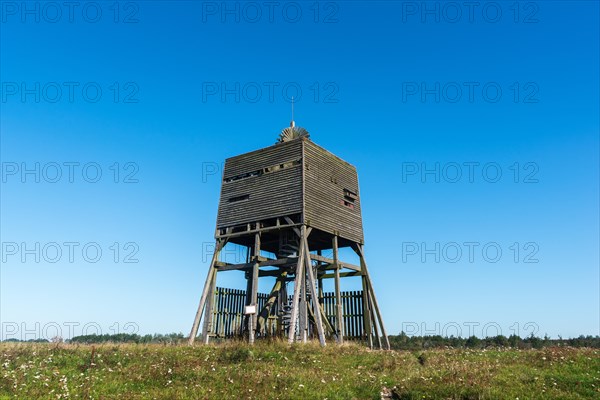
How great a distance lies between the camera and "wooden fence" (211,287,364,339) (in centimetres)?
2242

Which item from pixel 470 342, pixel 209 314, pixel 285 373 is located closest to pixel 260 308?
pixel 209 314

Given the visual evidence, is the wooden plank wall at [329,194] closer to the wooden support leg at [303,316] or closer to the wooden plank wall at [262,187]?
the wooden plank wall at [262,187]

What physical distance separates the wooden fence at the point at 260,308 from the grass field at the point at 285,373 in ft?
20.0

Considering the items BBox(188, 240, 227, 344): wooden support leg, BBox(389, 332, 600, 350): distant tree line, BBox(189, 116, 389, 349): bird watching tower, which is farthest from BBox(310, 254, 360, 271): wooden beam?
BBox(389, 332, 600, 350): distant tree line

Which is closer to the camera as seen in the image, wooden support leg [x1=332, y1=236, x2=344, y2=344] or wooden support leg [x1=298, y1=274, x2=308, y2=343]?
wooden support leg [x1=298, y1=274, x2=308, y2=343]

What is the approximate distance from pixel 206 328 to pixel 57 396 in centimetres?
1098

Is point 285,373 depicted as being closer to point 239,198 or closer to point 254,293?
point 254,293

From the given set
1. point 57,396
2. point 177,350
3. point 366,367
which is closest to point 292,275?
point 177,350

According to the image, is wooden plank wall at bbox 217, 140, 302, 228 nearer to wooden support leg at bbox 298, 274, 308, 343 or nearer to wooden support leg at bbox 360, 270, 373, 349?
wooden support leg at bbox 298, 274, 308, 343

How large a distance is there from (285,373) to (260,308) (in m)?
11.3

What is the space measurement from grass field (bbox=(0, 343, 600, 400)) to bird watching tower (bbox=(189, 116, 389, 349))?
5.50 metres

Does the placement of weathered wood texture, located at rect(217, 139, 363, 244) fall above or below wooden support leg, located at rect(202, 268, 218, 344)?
above

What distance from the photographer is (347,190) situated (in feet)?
80.9

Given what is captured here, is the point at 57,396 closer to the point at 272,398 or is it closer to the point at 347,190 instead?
the point at 272,398
